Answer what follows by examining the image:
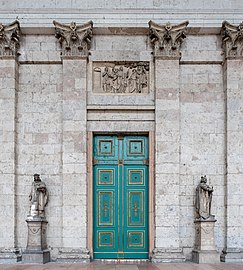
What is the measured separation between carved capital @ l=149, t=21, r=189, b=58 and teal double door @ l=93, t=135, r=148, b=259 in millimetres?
3383

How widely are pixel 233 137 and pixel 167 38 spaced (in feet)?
11.9

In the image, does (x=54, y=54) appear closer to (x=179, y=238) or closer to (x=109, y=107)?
(x=109, y=107)

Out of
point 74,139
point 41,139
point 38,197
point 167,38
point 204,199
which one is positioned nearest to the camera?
point 204,199

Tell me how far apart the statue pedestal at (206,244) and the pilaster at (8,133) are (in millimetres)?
5316

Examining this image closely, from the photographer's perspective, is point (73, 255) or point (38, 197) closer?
point (73, 255)

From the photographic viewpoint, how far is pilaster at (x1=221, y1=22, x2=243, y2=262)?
15.1 meters

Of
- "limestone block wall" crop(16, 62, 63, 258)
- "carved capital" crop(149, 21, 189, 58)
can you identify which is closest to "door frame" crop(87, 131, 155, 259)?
"limestone block wall" crop(16, 62, 63, 258)

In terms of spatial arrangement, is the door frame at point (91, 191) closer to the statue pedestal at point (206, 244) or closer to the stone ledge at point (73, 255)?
the stone ledge at point (73, 255)

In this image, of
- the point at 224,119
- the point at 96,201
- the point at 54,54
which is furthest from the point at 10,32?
the point at 224,119

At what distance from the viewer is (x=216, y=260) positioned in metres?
14.4

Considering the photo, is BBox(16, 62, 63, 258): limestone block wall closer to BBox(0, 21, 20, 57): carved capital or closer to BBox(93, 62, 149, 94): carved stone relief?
BBox(0, 21, 20, 57): carved capital

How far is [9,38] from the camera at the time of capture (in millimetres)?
15375

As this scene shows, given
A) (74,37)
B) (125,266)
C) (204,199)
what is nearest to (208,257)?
(204,199)

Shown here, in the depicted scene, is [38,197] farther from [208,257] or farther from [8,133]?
[208,257]
